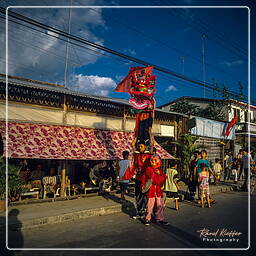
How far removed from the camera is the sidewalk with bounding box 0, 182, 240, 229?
255 inches

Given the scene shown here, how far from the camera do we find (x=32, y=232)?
19.3 ft

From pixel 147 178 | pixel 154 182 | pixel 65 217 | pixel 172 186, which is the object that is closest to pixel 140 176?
pixel 147 178

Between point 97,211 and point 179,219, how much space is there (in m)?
2.59

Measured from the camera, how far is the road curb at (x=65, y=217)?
621cm

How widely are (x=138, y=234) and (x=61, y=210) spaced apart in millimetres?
3056

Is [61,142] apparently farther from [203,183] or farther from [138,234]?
[203,183]

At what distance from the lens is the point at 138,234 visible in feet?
18.5

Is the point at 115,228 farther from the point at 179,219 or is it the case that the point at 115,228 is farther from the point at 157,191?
the point at 179,219

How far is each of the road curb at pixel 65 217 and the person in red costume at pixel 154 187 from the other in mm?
1939

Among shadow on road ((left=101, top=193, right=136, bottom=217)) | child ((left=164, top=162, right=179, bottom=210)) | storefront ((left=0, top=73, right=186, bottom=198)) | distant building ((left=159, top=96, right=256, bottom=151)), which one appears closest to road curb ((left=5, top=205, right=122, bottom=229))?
shadow on road ((left=101, top=193, right=136, bottom=217))

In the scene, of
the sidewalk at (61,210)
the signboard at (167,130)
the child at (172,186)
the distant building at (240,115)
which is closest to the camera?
the sidewalk at (61,210)

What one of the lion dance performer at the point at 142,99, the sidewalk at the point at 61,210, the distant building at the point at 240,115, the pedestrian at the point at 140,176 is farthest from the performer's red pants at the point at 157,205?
A: the distant building at the point at 240,115

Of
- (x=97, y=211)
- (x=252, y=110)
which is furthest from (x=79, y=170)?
(x=252, y=110)

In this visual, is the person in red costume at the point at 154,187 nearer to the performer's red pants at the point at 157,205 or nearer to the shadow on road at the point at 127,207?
the performer's red pants at the point at 157,205
